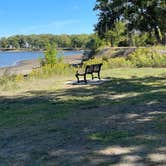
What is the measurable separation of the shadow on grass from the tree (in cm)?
3404

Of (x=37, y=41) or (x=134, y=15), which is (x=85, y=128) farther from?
(x=37, y=41)

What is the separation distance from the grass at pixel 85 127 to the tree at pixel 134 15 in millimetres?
33350

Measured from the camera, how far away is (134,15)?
155 ft

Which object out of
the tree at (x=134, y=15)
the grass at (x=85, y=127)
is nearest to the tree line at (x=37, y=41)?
the tree at (x=134, y=15)

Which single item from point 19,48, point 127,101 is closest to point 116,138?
point 127,101

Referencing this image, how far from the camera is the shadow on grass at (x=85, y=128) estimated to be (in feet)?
19.0

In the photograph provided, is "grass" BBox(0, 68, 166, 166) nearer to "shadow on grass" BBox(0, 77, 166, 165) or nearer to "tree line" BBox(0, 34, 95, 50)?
"shadow on grass" BBox(0, 77, 166, 165)

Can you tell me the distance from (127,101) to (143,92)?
1.73 meters

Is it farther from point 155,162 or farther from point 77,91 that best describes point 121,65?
point 155,162

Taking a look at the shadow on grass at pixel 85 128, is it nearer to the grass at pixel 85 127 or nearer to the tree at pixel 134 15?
the grass at pixel 85 127

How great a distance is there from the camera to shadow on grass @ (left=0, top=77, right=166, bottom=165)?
579 centimetres

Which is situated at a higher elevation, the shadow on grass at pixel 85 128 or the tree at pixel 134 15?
Answer: the tree at pixel 134 15

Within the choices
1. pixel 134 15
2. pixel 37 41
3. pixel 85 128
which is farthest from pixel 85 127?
pixel 37 41

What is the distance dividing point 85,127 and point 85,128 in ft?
0.30
